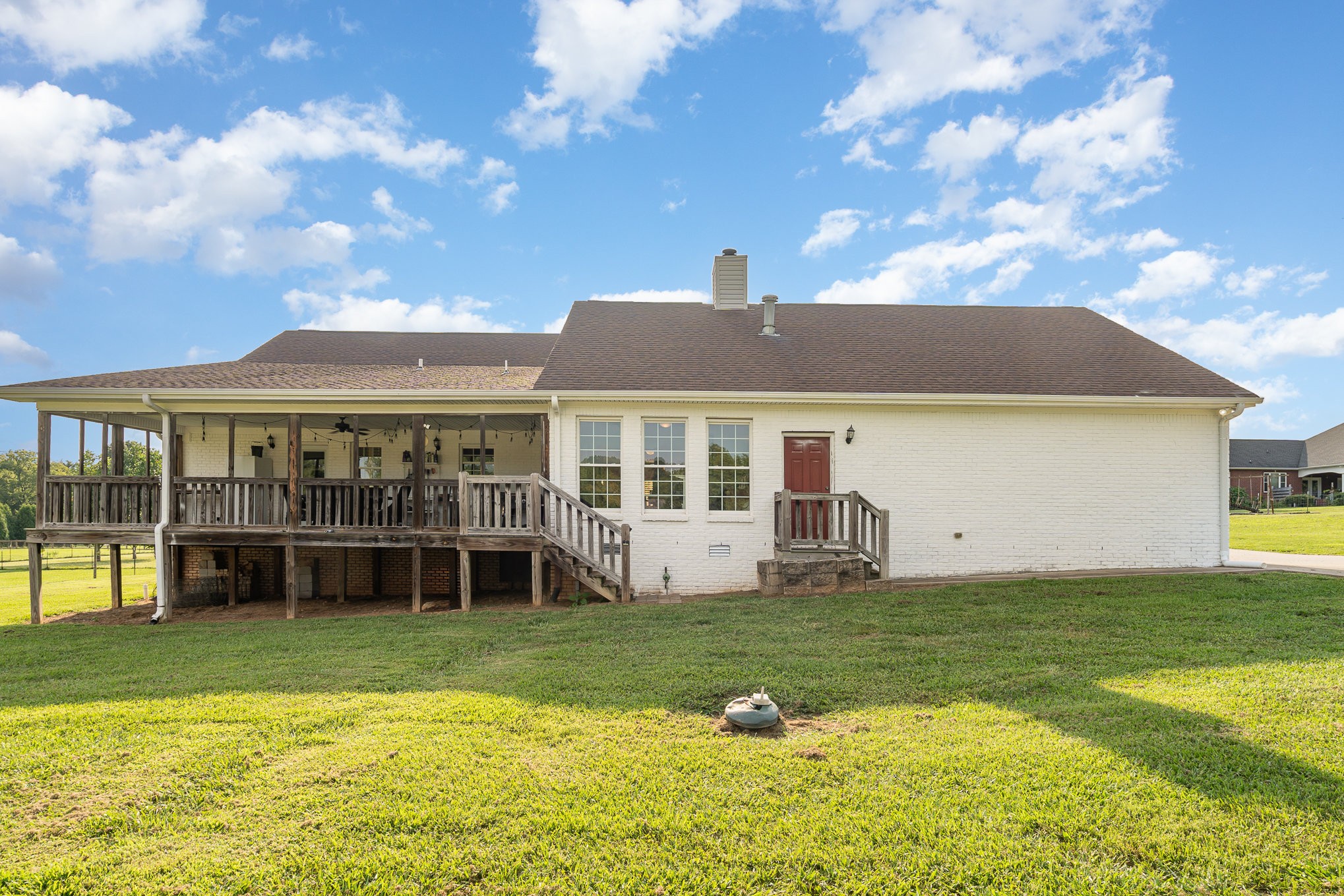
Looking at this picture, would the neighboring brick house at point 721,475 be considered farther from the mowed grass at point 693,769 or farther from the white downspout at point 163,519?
the mowed grass at point 693,769

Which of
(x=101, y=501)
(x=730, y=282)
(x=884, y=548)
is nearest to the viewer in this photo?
(x=884, y=548)

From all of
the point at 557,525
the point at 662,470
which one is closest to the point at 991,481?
the point at 662,470

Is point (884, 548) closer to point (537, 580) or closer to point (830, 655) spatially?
point (830, 655)

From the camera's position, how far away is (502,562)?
1434 cm

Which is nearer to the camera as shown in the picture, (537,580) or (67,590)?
(537,580)

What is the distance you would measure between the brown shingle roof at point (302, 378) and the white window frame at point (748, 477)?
3318mm

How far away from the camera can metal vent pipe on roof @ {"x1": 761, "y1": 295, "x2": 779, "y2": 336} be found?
563 inches

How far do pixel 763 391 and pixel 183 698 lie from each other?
8795 millimetres

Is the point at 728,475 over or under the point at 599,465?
under

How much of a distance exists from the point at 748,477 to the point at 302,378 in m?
8.25

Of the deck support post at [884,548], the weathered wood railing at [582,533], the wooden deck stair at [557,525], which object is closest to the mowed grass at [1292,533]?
the deck support post at [884,548]

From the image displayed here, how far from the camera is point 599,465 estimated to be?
1192 centimetres

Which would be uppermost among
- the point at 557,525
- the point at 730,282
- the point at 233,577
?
the point at 730,282

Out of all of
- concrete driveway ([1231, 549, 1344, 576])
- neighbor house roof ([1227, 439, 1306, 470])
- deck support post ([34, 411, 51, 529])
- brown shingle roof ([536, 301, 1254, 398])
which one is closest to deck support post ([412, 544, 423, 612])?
brown shingle roof ([536, 301, 1254, 398])
